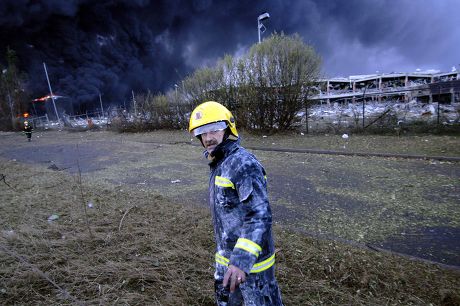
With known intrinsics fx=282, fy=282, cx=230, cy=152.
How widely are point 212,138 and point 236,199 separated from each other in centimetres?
42

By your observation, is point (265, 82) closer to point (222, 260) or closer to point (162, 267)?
point (162, 267)

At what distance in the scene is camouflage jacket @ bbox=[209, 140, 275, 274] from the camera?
5.13ft

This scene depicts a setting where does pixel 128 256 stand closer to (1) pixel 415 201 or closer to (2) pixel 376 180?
(1) pixel 415 201

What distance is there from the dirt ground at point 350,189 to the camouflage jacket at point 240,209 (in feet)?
7.62

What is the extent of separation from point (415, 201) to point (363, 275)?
2.78 m

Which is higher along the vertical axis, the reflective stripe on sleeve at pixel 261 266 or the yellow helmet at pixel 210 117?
the yellow helmet at pixel 210 117

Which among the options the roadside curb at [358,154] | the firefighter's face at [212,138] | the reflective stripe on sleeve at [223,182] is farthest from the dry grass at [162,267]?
the roadside curb at [358,154]

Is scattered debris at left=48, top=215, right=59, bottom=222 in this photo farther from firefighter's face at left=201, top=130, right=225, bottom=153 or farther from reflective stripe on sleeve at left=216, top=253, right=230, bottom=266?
firefighter's face at left=201, top=130, right=225, bottom=153

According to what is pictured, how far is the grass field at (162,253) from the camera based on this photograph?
273 cm

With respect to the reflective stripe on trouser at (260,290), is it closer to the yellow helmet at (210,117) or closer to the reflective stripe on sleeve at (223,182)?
the reflective stripe on sleeve at (223,182)

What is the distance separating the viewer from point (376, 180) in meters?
6.16

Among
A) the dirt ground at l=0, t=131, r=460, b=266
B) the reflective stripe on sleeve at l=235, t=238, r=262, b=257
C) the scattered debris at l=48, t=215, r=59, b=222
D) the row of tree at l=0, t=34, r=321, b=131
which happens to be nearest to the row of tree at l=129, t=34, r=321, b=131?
the row of tree at l=0, t=34, r=321, b=131

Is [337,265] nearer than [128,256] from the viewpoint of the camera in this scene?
Yes

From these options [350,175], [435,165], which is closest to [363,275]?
[350,175]
